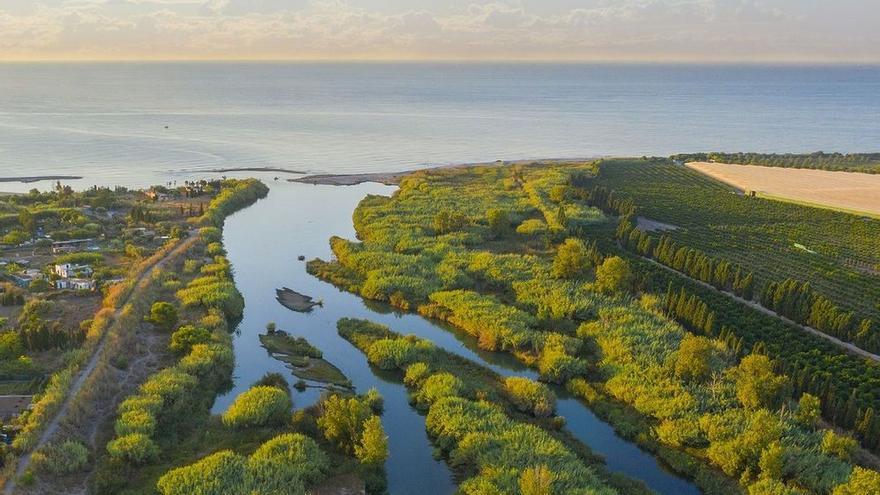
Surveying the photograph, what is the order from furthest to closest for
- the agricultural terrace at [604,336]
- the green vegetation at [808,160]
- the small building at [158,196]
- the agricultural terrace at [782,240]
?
the green vegetation at [808,160] < the small building at [158,196] < the agricultural terrace at [782,240] < the agricultural terrace at [604,336]

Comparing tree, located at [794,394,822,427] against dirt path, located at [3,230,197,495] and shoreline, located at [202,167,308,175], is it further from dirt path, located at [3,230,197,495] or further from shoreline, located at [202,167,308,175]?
shoreline, located at [202,167,308,175]

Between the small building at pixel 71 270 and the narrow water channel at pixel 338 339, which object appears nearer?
the narrow water channel at pixel 338 339

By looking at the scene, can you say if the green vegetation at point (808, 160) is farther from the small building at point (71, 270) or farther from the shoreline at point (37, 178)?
the shoreline at point (37, 178)

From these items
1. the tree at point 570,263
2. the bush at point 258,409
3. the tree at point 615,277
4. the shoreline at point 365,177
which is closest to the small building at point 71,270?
the bush at point 258,409

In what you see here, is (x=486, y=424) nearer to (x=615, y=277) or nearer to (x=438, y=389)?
(x=438, y=389)

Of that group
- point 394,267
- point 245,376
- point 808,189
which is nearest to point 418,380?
point 245,376
